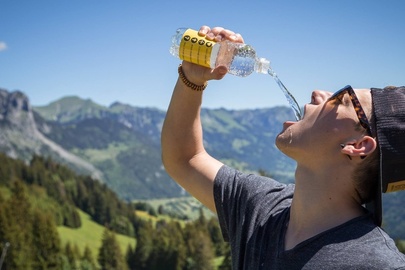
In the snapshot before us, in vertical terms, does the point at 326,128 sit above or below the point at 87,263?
above

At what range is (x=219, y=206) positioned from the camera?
3662 millimetres

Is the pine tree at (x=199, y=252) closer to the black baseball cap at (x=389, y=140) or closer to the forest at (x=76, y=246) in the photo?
the forest at (x=76, y=246)

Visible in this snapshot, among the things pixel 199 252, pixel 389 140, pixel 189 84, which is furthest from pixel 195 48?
pixel 199 252

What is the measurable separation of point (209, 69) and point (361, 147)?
133cm

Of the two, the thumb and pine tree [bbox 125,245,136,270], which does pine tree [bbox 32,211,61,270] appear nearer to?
pine tree [bbox 125,245,136,270]

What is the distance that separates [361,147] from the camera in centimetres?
287

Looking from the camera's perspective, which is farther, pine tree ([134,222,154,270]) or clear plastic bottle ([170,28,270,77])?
pine tree ([134,222,154,270])

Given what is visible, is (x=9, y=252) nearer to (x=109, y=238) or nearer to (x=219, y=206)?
(x=109, y=238)

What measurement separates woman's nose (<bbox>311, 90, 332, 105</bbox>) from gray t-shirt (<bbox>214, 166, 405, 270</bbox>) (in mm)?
673

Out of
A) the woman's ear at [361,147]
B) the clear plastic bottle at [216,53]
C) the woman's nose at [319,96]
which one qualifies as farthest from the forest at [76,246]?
the woman's ear at [361,147]

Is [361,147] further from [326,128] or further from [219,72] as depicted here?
[219,72]

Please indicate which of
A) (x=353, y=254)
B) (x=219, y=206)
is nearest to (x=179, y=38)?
(x=219, y=206)

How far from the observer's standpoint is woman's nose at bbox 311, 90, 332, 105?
326 cm

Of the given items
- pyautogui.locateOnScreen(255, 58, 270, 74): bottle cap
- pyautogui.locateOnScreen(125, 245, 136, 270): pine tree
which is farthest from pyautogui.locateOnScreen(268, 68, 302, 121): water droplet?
pyautogui.locateOnScreen(125, 245, 136, 270): pine tree
